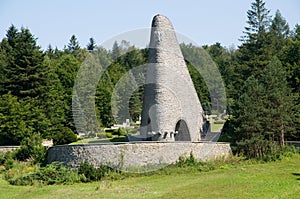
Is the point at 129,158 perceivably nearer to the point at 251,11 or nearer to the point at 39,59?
the point at 39,59

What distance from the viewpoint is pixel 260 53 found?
41969 mm

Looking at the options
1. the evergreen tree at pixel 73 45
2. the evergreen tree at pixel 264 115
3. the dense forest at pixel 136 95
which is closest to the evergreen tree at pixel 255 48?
the dense forest at pixel 136 95

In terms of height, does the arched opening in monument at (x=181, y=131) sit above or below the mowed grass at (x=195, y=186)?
above

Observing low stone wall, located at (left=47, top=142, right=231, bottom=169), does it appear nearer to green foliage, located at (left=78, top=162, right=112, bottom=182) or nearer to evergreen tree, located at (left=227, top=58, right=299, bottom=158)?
green foliage, located at (left=78, top=162, right=112, bottom=182)

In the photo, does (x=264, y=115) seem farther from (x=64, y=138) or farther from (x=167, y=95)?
(x=64, y=138)

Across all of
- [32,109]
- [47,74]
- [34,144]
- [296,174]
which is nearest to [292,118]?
[296,174]

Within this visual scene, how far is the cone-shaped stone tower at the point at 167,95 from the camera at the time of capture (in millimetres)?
25172

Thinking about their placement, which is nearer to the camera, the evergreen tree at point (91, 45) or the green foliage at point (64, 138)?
the green foliage at point (64, 138)

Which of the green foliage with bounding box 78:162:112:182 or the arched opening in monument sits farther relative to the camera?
the arched opening in monument

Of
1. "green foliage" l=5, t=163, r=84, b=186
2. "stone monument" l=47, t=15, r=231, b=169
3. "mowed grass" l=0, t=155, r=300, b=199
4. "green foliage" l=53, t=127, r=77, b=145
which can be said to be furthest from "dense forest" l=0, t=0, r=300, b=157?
"green foliage" l=5, t=163, r=84, b=186

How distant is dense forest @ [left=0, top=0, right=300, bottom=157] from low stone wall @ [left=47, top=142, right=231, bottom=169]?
5.19 m

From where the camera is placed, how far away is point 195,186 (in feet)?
51.4

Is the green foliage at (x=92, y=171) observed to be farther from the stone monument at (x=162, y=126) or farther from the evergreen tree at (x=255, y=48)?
the evergreen tree at (x=255, y=48)

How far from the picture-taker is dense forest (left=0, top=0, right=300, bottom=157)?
2473cm
